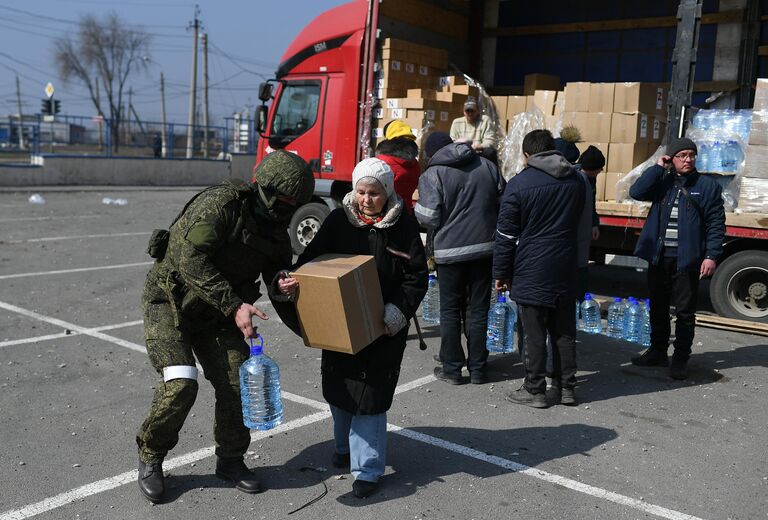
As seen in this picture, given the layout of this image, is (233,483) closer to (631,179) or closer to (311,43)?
(631,179)

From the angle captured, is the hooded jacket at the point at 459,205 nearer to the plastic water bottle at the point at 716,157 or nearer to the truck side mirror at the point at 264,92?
the plastic water bottle at the point at 716,157

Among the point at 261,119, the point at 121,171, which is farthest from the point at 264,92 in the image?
the point at 121,171

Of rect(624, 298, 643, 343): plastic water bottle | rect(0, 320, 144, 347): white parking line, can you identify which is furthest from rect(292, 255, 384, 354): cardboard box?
rect(624, 298, 643, 343): plastic water bottle

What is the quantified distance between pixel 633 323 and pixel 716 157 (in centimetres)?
193

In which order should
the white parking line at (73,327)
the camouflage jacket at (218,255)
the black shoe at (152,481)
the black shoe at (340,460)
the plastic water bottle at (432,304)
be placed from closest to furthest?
the camouflage jacket at (218,255) → the black shoe at (152,481) → the black shoe at (340,460) → the white parking line at (73,327) → the plastic water bottle at (432,304)

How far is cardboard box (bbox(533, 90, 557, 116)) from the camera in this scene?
9.23m

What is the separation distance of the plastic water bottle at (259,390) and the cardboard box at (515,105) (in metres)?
6.69

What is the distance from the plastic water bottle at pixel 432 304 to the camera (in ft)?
24.6

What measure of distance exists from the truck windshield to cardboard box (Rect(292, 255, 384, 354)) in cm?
714

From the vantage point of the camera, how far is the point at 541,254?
513 centimetres

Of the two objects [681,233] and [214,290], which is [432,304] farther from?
[214,290]

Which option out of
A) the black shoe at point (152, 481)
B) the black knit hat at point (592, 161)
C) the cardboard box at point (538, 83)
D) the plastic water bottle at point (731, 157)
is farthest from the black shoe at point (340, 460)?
the cardboard box at point (538, 83)

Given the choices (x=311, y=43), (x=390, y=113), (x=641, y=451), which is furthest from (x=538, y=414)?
(x=311, y=43)

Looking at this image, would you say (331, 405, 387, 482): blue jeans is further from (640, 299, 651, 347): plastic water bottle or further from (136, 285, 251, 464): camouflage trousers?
(640, 299, 651, 347): plastic water bottle
